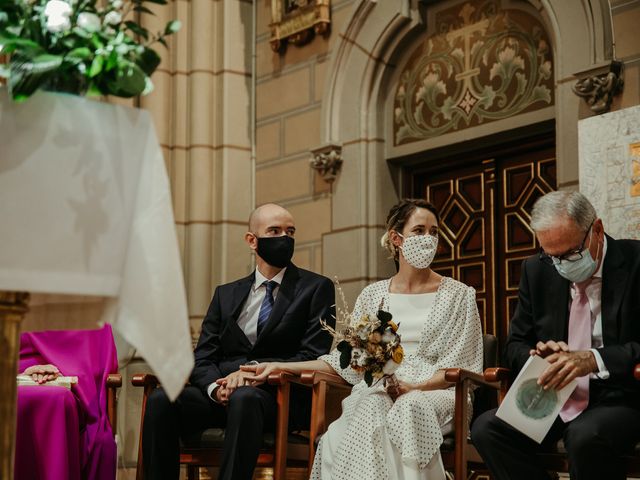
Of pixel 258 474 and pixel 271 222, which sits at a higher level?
pixel 271 222

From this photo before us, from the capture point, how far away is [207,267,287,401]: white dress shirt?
4.58m

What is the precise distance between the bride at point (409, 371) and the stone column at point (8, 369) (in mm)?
2016

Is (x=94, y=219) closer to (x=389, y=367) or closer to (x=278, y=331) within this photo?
(x=389, y=367)

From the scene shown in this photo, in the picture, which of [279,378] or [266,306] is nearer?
[279,378]

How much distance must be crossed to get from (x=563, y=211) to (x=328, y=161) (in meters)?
2.94

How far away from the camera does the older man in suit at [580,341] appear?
10.9 feet

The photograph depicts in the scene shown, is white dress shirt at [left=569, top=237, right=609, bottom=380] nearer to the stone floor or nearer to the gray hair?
the gray hair

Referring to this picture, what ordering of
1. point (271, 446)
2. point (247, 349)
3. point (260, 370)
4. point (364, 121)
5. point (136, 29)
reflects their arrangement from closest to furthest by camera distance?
point (136, 29) → point (271, 446) → point (260, 370) → point (247, 349) → point (364, 121)

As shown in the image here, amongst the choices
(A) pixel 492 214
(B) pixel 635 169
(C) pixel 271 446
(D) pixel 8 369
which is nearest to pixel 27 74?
(D) pixel 8 369

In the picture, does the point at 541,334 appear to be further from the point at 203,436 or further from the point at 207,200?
the point at 207,200

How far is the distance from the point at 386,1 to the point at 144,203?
178 inches

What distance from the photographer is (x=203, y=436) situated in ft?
13.6

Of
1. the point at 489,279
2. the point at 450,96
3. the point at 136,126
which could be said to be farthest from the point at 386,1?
the point at 136,126

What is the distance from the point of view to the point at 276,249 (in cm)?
457
